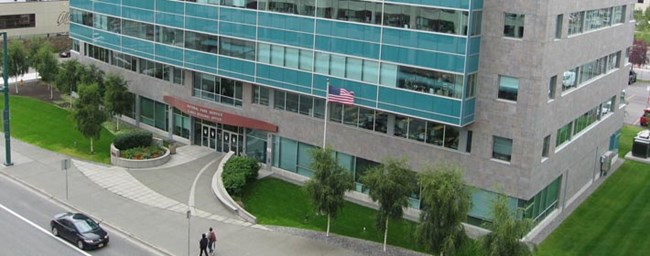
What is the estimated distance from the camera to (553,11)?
115 ft

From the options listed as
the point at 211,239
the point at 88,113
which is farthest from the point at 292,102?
the point at 88,113

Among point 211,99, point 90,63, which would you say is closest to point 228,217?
point 211,99

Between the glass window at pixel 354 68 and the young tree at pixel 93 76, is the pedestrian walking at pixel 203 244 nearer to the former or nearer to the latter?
the glass window at pixel 354 68

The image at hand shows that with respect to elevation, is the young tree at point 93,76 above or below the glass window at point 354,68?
below

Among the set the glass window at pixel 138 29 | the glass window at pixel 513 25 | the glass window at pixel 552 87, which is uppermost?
the glass window at pixel 513 25

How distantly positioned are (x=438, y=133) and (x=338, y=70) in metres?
6.89

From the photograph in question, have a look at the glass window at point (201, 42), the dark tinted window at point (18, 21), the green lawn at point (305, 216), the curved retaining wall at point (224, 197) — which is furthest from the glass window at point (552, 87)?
the dark tinted window at point (18, 21)

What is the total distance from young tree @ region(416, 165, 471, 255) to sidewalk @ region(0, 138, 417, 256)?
4839 millimetres

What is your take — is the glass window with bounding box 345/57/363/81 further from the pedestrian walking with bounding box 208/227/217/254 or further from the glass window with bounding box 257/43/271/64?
the pedestrian walking with bounding box 208/227/217/254

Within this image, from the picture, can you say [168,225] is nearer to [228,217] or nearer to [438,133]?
[228,217]

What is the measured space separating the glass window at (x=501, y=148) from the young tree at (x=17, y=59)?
49.7 m

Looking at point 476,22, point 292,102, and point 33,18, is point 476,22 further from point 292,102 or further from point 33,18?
point 33,18

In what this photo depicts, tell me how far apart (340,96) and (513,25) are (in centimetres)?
998

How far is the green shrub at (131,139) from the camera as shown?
161ft
